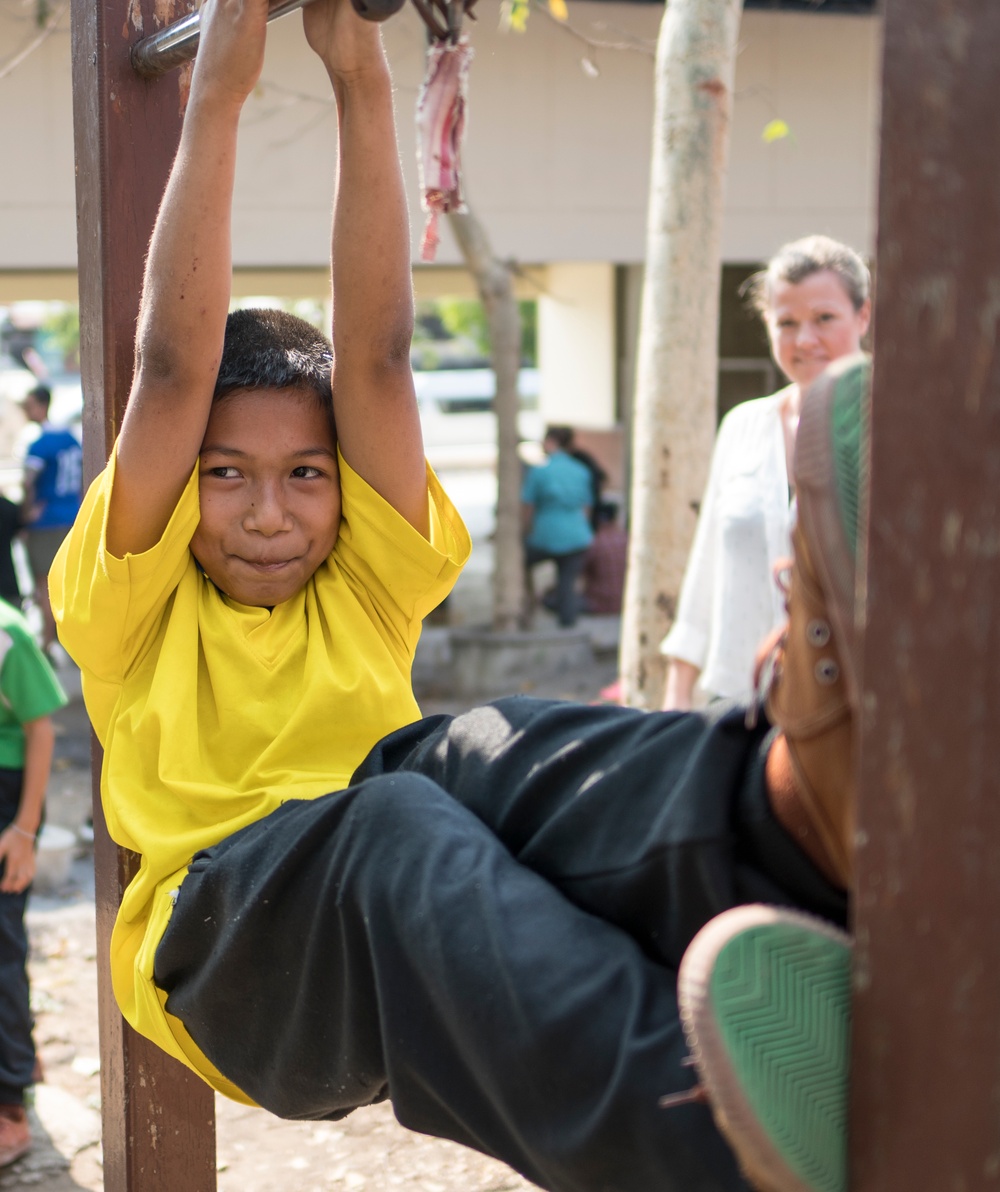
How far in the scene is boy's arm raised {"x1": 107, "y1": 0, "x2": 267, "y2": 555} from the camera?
5.77 ft

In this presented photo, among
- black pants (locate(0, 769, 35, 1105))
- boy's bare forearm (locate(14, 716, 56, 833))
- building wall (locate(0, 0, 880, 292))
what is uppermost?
building wall (locate(0, 0, 880, 292))

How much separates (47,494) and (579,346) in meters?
5.51

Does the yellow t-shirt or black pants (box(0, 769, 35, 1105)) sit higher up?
the yellow t-shirt

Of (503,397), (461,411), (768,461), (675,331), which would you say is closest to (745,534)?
(768,461)

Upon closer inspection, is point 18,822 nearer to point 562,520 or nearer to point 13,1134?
point 13,1134

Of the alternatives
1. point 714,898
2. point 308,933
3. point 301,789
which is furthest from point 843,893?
point 301,789

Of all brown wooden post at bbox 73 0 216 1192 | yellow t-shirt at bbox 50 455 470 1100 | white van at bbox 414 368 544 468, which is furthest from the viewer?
white van at bbox 414 368 544 468

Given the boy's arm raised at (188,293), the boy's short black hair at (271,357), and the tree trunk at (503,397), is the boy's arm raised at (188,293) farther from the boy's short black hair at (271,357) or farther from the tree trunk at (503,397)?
the tree trunk at (503,397)

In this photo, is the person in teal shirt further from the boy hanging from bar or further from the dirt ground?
the boy hanging from bar

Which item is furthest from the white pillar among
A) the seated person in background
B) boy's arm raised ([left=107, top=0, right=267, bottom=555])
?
boy's arm raised ([left=107, top=0, right=267, bottom=555])

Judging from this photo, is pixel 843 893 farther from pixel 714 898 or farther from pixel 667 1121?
pixel 667 1121

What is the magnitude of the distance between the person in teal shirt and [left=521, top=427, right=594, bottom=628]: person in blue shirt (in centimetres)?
714

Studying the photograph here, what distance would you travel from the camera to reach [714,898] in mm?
1339

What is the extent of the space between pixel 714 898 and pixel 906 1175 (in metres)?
0.34
